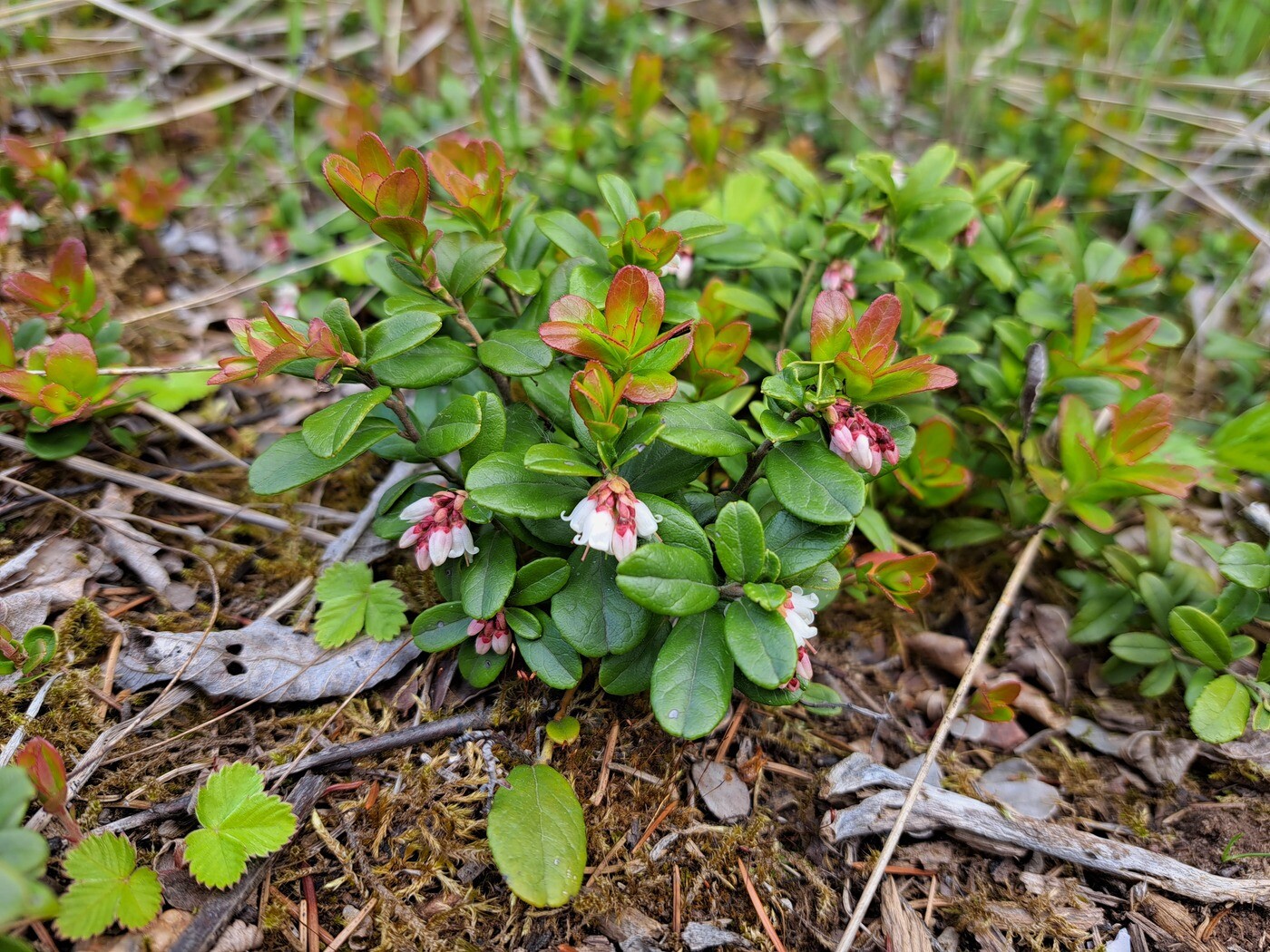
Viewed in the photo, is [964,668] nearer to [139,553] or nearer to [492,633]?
[492,633]

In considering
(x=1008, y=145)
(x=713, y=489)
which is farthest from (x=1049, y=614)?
(x=1008, y=145)

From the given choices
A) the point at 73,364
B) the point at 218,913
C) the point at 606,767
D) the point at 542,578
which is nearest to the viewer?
the point at 218,913

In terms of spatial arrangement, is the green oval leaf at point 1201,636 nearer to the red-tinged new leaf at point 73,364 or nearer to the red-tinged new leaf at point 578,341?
the red-tinged new leaf at point 578,341

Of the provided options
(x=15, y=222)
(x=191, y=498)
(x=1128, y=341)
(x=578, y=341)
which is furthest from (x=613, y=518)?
(x=15, y=222)

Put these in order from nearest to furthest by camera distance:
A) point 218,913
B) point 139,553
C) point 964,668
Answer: point 218,913 → point 139,553 → point 964,668

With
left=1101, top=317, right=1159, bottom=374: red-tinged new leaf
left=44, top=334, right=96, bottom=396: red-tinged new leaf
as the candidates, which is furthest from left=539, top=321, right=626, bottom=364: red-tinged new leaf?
left=1101, top=317, right=1159, bottom=374: red-tinged new leaf
